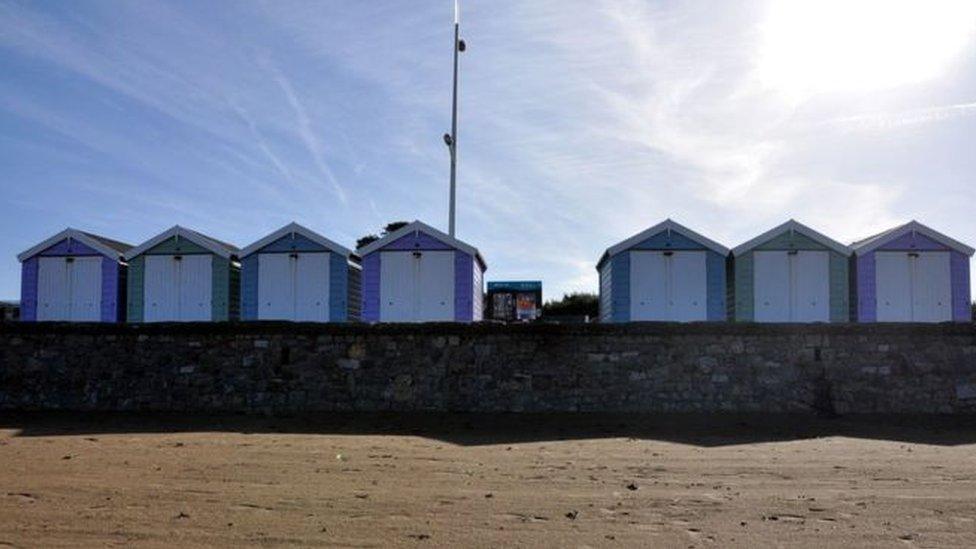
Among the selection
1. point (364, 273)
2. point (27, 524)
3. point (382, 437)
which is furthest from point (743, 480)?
point (364, 273)

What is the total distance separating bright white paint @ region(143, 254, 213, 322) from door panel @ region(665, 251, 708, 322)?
1157 cm

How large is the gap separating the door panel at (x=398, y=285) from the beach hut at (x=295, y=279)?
3.22 ft

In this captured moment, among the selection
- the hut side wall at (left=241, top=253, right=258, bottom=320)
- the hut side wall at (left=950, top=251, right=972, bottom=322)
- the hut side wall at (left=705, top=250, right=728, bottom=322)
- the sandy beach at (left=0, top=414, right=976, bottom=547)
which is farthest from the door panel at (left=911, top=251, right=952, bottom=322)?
the hut side wall at (left=241, top=253, right=258, bottom=320)

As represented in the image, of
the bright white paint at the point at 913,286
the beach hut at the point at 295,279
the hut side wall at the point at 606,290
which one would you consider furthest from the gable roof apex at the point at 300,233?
the bright white paint at the point at 913,286

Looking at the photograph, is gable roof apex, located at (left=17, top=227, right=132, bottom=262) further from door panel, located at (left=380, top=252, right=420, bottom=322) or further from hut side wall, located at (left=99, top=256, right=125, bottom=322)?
door panel, located at (left=380, top=252, right=420, bottom=322)

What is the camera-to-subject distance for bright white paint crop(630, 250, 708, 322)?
1995 cm

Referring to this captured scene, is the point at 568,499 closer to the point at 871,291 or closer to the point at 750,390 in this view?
the point at 750,390

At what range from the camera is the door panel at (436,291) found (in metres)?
20.4

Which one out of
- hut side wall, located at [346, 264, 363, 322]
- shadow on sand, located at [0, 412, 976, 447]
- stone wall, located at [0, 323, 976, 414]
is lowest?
shadow on sand, located at [0, 412, 976, 447]

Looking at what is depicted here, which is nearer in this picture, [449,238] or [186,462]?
[186,462]

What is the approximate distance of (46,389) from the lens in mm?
14859

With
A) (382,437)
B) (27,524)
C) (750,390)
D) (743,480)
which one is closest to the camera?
(27,524)

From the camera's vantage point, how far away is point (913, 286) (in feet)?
65.1

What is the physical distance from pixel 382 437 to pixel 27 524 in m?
6.13
